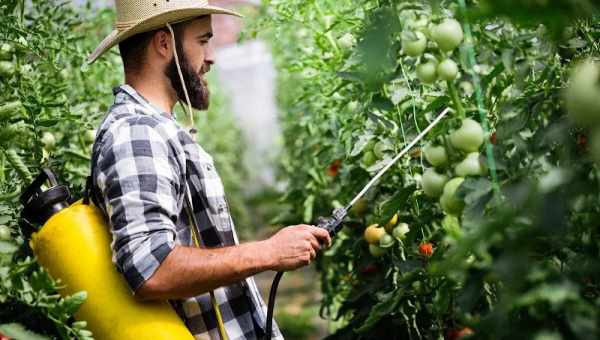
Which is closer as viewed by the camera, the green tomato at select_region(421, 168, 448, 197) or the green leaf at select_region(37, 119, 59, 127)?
the green tomato at select_region(421, 168, 448, 197)

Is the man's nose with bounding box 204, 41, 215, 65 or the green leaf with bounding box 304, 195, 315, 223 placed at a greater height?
the man's nose with bounding box 204, 41, 215, 65

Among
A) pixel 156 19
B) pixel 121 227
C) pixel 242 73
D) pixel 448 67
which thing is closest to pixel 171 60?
pixel 156 19

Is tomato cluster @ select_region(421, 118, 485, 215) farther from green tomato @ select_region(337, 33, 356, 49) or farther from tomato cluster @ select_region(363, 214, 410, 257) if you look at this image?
green tomato @ select_region(337, 33, 356, 49)

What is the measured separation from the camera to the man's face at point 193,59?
191 centimetres

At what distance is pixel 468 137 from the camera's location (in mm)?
1232

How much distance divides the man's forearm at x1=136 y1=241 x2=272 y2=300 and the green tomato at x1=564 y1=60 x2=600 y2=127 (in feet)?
2.61

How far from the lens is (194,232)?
174 cm

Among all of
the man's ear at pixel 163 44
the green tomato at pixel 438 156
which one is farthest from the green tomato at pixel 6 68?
the green tomato at pixel 438 156

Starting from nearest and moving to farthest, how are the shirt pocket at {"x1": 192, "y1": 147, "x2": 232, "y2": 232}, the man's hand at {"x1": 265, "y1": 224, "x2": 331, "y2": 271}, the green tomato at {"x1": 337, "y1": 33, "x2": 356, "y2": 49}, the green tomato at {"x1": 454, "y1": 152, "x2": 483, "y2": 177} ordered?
the green tomato at {"x1": 454, "y1": 152, "x2": 483, "y2": 177} < the man's hand at {"x1": 265, "y1": 224, "x2": 331, "y2": 271} < the shirt pocket at {"x1": 192, "y1": 147, "x2": 232, "y2": 232} < the green tomato at {"x1": 337, "y1": 33, "x2": 356, "y2": 49}

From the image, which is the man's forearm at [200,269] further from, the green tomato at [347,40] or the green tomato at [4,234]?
the green tomato at [347,40]

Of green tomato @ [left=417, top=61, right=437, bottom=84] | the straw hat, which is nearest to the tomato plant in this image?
green tomato @ [left=417, top=61, right=437, bottom=84]

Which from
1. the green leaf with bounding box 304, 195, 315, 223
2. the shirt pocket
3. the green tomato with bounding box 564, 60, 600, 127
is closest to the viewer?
the green tomato with bounding box 564, 60, 600, 127

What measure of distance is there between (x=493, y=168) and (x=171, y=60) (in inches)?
38.5

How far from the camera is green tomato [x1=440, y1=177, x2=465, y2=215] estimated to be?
1231mm
